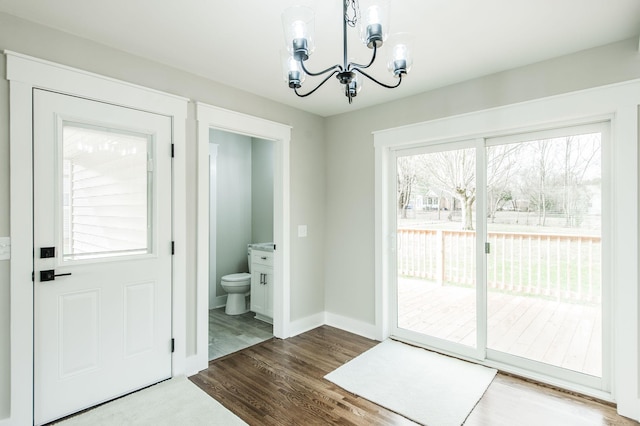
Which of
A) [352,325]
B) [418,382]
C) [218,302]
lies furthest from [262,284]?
[418,382]

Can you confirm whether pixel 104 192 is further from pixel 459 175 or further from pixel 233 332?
pixel 459 175

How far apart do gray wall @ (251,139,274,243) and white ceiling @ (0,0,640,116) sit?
204 cm

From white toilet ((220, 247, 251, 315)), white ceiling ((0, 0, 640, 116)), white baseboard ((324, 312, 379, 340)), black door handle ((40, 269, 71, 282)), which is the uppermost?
white ceiling ((0, 0, 640, 116))

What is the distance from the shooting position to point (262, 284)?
4121 millimetres

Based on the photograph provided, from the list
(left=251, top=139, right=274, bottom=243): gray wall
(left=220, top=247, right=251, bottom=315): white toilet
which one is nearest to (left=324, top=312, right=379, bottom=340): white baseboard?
(left=220, top=247, right=251, bottom=315): white toilet

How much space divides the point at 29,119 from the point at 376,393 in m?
3.01

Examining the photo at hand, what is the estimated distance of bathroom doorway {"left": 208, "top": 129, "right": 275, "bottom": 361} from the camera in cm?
441

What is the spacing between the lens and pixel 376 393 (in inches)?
98.9

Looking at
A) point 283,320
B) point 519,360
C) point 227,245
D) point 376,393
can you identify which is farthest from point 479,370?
point 227,245

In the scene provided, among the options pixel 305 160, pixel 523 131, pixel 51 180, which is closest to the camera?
pixel 51 180

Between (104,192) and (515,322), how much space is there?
3467 mm

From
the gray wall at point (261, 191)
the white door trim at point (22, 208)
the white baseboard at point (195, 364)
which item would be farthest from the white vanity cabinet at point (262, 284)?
the white door trim at point (22, 208)

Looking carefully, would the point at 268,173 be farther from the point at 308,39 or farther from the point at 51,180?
the point at 308,39

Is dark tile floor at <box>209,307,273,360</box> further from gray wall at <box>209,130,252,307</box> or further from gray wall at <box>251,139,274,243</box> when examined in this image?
gray wall at <box>251,139,274,243</box>
